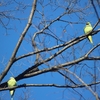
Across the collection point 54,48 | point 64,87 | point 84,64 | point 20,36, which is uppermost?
point 20,36

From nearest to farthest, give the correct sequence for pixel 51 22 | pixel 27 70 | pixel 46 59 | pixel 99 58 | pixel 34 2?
pixel 99 58 < pixel 46 59 < pixel 27 70 < pixel 34 2 < pixel 51 22

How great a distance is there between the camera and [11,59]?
445 centimetres

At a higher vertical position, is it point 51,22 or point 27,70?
point 51,22

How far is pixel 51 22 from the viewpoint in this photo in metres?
5.21

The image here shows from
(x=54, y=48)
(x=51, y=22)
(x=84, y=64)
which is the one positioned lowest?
(x=84, y=64)

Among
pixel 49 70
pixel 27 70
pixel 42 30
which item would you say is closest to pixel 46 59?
pixel 49 70

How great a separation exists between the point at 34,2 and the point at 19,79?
212 cm

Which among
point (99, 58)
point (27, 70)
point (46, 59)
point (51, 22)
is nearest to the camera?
point (99, 58)

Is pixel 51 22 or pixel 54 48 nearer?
pixel 54 48

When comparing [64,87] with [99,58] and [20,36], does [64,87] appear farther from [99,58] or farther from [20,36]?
[20,36]

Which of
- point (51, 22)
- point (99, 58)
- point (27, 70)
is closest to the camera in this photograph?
point (99, 58)

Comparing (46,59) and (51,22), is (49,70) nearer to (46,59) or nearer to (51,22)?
(46,59)

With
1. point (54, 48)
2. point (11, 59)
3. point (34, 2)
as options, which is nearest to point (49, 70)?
point (54, 48)

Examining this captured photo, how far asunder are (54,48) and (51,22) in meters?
1.20
